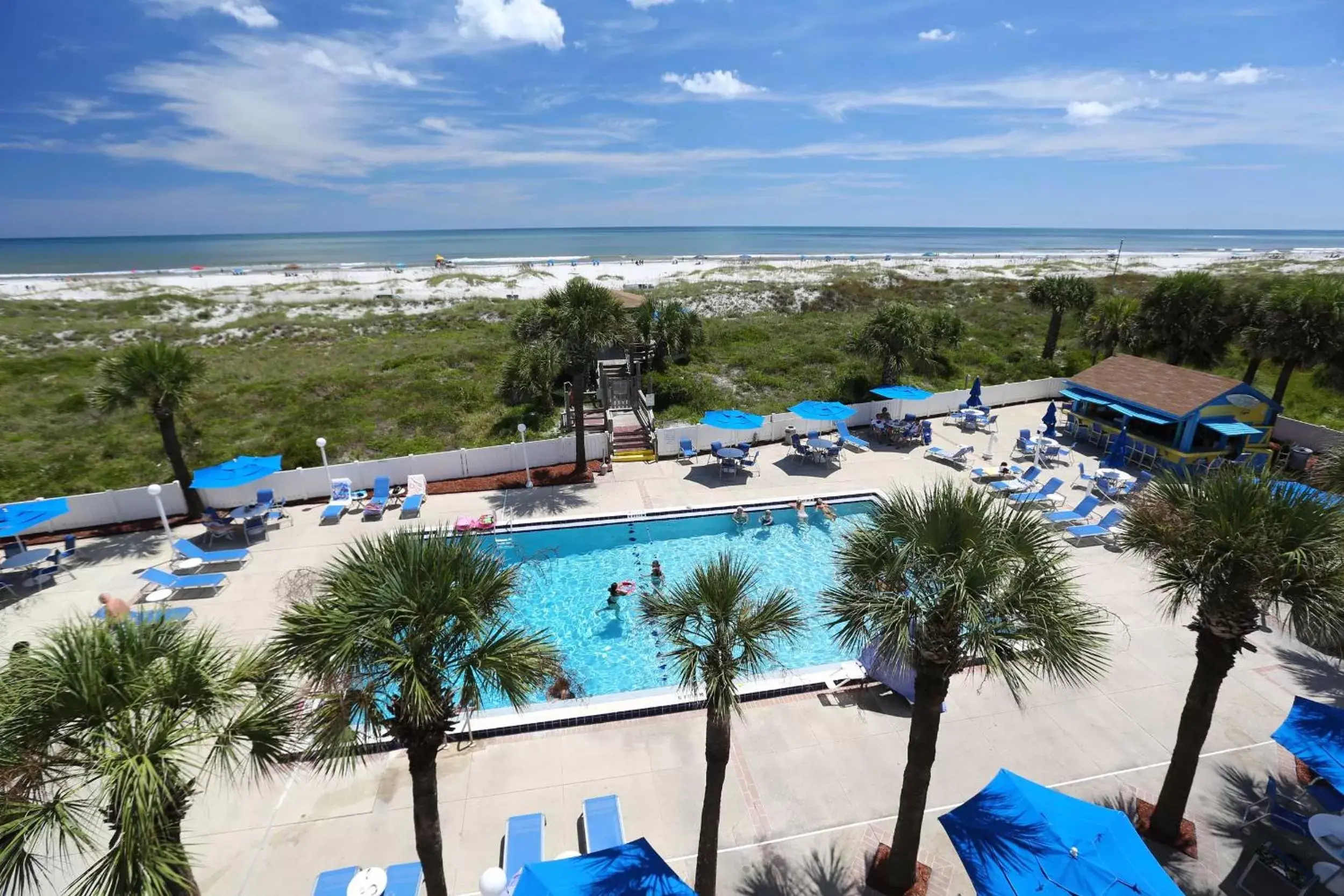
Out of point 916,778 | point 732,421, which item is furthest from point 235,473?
point 916,778

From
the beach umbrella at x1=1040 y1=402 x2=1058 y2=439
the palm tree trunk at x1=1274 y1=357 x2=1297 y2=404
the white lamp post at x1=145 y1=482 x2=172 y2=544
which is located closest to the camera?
the white lamp post at x1=145 y1=482 x2=172 y2=544

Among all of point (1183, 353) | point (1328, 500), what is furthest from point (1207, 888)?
point (1183, 353)

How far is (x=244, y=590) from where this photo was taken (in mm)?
13617

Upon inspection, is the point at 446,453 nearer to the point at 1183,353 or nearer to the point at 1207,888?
the point at 1207,888

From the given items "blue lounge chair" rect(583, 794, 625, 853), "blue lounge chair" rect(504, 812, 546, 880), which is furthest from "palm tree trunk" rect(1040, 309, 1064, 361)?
"blue lounge chair" rect(504, 812, 546, 880)

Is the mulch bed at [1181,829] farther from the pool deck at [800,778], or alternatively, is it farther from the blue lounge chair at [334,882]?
the blue lounge chair at [334,882]

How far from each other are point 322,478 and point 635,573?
Result: 10.2 metres

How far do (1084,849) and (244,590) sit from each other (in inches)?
617

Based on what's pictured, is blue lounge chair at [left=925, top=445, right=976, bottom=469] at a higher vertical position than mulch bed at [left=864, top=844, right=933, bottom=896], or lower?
higher

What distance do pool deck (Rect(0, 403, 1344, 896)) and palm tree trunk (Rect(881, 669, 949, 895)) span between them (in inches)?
19.5

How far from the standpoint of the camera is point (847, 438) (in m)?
22.3

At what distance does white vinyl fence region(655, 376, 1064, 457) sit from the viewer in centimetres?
2123

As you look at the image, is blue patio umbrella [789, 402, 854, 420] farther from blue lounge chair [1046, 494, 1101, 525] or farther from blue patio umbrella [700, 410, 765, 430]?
blue lounge chair [1046, 494, 1101, 525]

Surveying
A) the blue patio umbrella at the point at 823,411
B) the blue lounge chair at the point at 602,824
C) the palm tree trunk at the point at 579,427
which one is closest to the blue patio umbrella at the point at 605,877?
Result: the blue lounge chair at the point at 602,824
